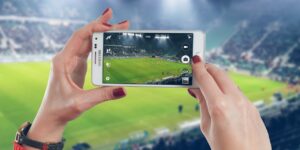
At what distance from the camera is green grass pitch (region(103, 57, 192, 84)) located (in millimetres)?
893

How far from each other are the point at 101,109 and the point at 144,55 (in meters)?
3.29

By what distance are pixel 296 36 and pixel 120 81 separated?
427cm

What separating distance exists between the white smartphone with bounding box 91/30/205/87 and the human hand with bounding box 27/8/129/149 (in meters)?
0.07

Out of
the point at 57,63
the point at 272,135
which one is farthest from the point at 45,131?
the point at 272,135

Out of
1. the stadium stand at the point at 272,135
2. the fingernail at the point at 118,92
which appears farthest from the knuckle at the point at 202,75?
the stadium stand at the point at 272,135

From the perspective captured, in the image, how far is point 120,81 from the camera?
3.00 ft

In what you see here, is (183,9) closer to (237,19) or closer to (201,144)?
(237,19)

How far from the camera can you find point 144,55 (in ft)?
2.96

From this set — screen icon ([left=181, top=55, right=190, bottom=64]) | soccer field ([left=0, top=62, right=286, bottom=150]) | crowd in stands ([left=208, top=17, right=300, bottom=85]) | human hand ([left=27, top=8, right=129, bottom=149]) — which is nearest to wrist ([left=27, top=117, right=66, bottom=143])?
human hand ([left=27, top=8, right=129, bottom=149])

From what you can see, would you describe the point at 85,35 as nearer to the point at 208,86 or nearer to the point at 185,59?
the point at 185,59

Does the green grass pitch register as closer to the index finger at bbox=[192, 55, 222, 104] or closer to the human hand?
the human hand

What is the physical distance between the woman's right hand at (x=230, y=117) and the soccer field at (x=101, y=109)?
2.79 m

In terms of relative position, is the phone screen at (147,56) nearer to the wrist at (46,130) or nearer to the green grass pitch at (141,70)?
the green grass pitch at (141,70)

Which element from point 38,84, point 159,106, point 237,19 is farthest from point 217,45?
point 38,84
